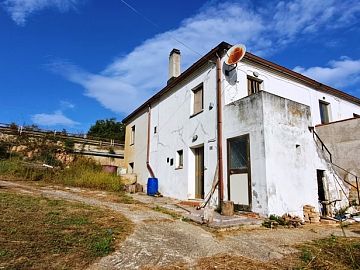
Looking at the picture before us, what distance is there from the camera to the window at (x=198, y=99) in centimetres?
1176

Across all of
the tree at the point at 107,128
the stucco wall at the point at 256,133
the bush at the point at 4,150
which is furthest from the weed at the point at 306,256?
the tree at the point at 107,128

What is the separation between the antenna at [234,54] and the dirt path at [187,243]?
580 cm

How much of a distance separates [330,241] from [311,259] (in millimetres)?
1688

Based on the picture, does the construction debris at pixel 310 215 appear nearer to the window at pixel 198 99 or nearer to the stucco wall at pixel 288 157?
the stucco wall at pixel 288 157

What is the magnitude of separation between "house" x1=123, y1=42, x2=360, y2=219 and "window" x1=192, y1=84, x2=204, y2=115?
0.04 m

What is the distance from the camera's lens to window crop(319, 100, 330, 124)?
45.6 feet

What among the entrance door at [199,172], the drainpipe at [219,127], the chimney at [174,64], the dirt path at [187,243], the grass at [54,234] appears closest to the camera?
the grass at [54,234]

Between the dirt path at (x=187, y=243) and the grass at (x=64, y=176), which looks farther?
the grass at (x=64, y=176)

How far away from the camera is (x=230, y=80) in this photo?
33.9ft

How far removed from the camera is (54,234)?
4.91 meters

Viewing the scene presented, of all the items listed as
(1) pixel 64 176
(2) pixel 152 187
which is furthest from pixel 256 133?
(1) pixel 64 176

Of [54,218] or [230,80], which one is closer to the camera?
[54,218]

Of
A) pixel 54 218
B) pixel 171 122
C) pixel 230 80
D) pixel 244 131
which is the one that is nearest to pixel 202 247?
pixel 54 218

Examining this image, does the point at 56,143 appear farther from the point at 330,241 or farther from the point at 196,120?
the point at 330,241
